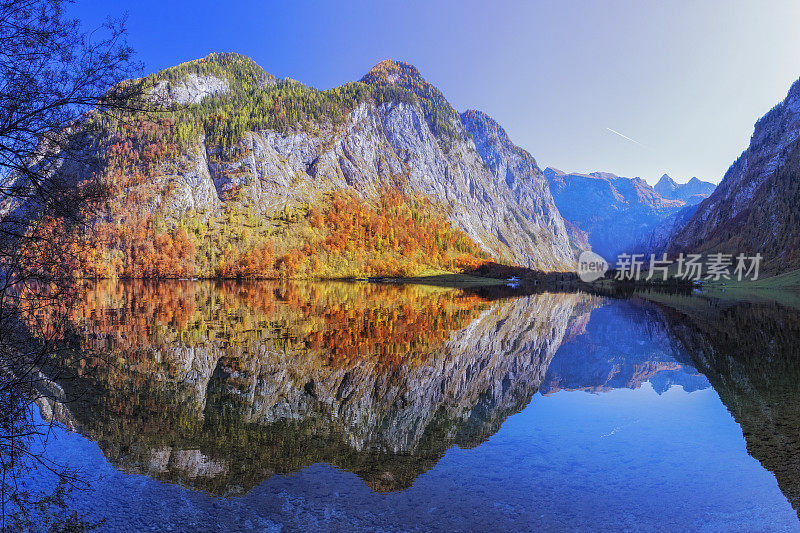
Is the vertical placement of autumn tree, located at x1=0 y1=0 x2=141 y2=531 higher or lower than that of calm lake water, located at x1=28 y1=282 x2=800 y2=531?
higher

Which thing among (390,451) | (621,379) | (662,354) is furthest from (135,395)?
(662,354)

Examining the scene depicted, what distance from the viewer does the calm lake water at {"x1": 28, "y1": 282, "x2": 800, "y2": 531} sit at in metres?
7.68

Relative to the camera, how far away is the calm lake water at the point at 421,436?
7684 mm

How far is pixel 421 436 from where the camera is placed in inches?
440

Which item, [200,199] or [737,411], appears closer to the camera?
[737,411]

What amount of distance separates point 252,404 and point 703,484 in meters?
11.9

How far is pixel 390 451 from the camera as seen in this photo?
1004 centimetres

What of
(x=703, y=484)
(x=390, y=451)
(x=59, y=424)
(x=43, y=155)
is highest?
(x=43, y=155)

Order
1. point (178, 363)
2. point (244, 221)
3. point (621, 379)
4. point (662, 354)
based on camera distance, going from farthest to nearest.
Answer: point (244, 221)
point (662, 354)
point (621, 379)
point (178, 363)

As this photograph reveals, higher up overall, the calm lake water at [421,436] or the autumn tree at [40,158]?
the autumn tree at [40,158]

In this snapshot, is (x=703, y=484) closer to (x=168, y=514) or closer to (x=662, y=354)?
(x=168, y=514)

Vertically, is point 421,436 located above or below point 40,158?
below

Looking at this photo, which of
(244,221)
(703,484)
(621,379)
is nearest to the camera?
(703,484)

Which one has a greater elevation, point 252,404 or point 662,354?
point 662,354
